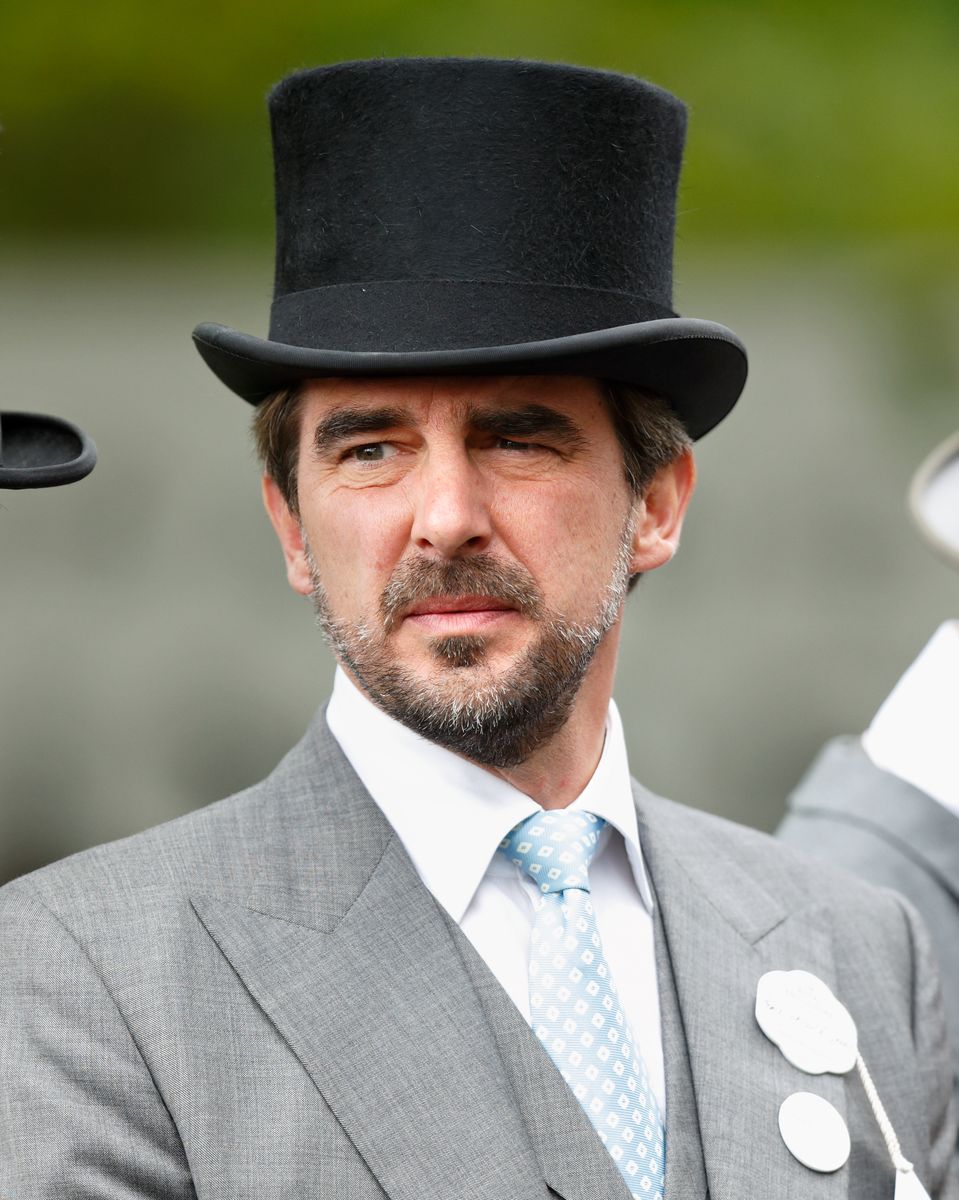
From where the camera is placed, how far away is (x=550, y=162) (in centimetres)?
239

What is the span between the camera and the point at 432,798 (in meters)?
2.40

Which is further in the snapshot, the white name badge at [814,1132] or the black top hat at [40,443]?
the white name badge at [814,1132]

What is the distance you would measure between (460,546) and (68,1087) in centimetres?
81

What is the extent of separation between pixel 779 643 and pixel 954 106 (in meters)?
1.88

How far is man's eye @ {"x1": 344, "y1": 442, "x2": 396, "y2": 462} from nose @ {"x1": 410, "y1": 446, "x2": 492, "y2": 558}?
7 centimetres

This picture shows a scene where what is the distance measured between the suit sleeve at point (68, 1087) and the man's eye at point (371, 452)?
2.32ft

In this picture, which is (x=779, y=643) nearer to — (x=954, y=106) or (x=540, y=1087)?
(x=954, y=106)

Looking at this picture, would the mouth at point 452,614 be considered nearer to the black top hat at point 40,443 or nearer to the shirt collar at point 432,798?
the shirt collar at point 432,798

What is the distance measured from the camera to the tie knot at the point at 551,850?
7.82ft

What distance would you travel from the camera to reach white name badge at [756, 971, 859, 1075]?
8.08 feet

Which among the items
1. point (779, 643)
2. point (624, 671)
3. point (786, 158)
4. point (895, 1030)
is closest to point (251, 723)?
point (624, 671)

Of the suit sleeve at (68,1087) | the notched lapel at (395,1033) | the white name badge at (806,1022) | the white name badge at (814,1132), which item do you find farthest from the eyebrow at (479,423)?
the white name badge at (814,1132)

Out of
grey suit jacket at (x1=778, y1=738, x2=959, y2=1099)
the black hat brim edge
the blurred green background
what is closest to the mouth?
the black hat brim edge

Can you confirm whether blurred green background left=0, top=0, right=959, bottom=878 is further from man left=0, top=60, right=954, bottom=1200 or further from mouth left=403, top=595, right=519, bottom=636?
mouth left=403, top=595, right=519, bottom=636
